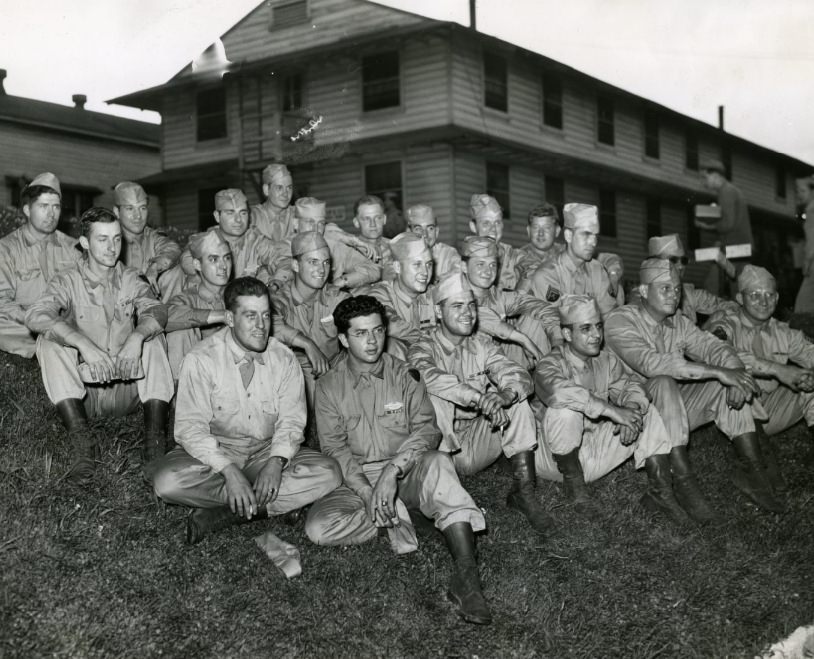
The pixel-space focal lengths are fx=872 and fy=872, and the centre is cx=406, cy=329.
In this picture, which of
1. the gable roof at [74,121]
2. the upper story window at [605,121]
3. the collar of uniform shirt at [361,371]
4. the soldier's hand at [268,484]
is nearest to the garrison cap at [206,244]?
the collar of uniform shirt at [361,371]

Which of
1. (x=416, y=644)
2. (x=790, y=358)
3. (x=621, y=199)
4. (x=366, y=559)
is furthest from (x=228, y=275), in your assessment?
(x=621, y=199)

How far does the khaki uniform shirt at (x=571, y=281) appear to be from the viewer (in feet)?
27.4

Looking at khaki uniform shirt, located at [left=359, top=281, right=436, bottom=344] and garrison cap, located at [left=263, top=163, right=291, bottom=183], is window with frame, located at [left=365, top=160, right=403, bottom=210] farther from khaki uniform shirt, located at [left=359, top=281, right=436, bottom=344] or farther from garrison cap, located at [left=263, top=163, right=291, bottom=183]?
khaki uniform shirt, located at [left=359, top=281, right=436, bottom=344]

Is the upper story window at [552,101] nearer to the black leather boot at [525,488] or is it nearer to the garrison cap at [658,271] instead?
the garrison cap at [658,271]

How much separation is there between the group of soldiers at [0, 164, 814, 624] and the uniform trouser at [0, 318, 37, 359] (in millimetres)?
16

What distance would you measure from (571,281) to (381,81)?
486 inches

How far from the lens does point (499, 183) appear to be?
2009cm

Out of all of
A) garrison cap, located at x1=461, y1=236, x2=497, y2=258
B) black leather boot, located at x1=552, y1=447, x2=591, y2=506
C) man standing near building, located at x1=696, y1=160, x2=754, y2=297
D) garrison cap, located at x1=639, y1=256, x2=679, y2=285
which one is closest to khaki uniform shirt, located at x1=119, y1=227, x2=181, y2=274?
garrison cap, located at x1=461, y1=236, x2=497, y2=258

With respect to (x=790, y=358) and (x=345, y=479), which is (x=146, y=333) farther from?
(x=790, y=358)

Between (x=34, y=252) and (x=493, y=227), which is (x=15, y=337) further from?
(x=493, y=227)

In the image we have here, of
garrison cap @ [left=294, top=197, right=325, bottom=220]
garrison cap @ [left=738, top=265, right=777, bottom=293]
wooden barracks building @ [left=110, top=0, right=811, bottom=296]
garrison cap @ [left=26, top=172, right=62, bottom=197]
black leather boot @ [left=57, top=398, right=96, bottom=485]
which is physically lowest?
black leather boot @ [left=57, top=398, right=96, bottom=485]

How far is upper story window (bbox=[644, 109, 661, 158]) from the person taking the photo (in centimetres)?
2491

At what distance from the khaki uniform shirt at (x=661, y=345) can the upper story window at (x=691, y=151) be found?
2076 centimetres

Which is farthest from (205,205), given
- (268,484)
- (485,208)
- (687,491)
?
(268,484)
